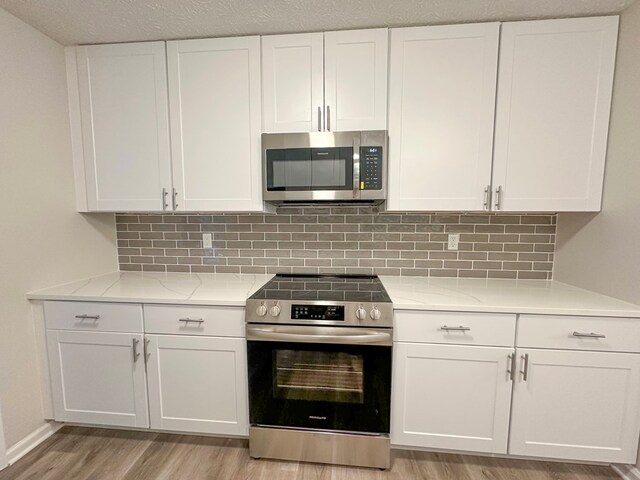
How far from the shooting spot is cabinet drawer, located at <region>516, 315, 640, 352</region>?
4.49ft

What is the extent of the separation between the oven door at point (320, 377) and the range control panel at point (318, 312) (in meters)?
0.05

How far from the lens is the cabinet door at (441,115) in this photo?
157cm

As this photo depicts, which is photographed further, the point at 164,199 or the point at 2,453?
the point at 164,199

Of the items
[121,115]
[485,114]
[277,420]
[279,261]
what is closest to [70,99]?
[121,115]

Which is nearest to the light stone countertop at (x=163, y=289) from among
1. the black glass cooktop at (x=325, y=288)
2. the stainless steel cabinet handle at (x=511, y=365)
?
the black glass cooktop at (x=325, y=288)

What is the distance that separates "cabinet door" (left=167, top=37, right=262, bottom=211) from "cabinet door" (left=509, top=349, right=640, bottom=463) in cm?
176

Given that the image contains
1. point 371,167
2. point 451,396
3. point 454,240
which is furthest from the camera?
point 454,240

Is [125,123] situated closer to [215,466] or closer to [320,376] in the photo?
[320,376]

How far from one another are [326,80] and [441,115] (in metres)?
0.68

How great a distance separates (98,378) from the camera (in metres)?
1.68

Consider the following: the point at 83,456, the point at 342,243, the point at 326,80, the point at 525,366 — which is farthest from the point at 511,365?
the point at 83,456

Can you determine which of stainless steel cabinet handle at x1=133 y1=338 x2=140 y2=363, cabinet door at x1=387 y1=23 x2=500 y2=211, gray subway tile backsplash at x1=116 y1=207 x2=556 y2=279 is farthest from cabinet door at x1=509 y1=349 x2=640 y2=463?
stainless steel cabinet handle at x1=133 y1=338 x2=140 y2=363

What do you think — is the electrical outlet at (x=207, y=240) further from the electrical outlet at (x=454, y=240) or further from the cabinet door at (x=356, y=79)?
the electrical outlet at (x=454, y=240)

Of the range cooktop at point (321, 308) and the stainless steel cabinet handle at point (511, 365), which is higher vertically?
the range cooktop at point (321, 308)
